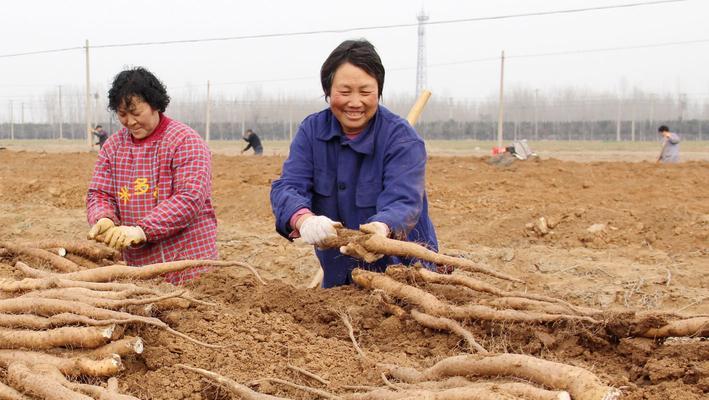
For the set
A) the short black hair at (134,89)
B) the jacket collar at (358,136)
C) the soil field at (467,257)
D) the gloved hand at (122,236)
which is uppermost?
the short black hair at (134,89)

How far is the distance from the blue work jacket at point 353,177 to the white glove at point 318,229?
6.4 inches

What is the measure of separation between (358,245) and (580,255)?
5.94 meters

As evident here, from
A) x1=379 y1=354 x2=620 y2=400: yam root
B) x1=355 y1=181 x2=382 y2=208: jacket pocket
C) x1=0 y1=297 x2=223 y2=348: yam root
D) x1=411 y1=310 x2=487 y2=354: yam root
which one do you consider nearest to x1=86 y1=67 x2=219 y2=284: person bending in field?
x1=0 y1=297 x2=223 y2=348: yam root

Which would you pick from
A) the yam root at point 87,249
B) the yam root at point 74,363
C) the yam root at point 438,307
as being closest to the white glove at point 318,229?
the yam root at point 438,307

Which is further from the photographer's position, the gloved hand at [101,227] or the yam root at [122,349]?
the gloved hand at [101,227]

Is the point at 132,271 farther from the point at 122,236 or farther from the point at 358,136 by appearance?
the point at 358,136

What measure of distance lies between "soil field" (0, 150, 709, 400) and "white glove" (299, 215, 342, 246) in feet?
0.83

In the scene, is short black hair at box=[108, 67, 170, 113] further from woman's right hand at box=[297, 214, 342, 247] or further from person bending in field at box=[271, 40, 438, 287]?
woman's right hand at box=[297, 214, 342, 247]

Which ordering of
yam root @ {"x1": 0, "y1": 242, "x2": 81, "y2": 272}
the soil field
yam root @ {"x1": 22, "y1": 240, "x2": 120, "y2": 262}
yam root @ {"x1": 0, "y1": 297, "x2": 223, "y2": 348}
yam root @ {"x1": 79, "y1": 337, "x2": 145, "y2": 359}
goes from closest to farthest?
the soil field < yam root @ {"x1": 79, "y1": 337, "x2": 145, "y2": 359} < yam root @ {"x1": 0, "y1": 297, "x2": 223, "y2": 348} < yam root @ {"x1": 0, "y1": 242, "x2": 81, "y2": 272} < yam root @ {"x1": 22, "y1": 240, "x2": 120, "y2": 262}

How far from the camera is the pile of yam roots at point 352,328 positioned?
6.47 ft

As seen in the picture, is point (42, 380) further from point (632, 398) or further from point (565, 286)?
point (565, 286)

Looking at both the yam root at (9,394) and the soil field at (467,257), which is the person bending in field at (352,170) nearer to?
the soil field at (467,257)

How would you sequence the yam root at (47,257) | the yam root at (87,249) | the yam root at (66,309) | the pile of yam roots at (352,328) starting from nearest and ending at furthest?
the pile of yam roots at (352,328), the yam root at (66,309), the yam root at (47,257), the yam root at (87,249)

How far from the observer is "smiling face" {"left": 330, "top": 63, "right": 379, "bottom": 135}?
9.68 ft
